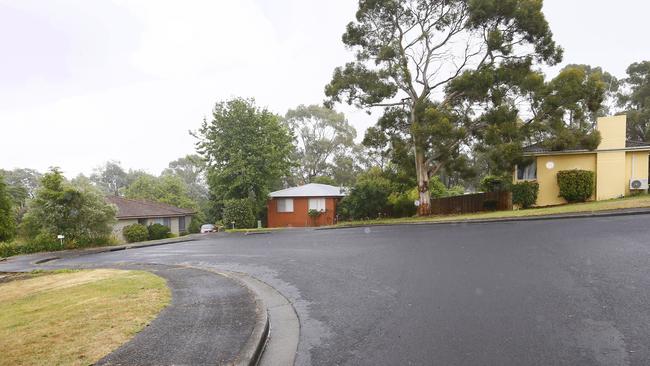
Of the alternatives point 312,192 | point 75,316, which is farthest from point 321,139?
point 75,316

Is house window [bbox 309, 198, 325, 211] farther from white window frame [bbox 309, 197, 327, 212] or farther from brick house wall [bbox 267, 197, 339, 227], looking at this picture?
brick house wall [bbox 267, 197, 339, 227]

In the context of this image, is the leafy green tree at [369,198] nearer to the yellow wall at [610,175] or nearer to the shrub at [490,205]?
Answer: the shrub at [490,205]

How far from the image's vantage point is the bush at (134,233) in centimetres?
2808

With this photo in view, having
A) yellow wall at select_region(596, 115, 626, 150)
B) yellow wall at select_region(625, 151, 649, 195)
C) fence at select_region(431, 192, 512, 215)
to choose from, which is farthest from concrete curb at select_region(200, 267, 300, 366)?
yellow wall at select_region(625, 151, 649, 195)

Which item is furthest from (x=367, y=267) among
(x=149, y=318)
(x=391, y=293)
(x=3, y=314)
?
(x=3, y=314)

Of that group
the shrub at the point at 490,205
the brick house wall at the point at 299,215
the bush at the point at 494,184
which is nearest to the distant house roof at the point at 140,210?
the brick house wall at the point at 299,215

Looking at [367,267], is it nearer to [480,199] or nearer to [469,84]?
[469,84]

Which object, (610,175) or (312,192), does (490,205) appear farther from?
(312,192)

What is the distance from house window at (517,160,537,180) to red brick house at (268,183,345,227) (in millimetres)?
12999

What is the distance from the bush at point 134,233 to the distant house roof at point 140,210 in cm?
280

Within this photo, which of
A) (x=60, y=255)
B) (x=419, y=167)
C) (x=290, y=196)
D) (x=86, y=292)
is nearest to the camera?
(x=86, y=292)

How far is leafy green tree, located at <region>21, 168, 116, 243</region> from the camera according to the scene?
71.2ft

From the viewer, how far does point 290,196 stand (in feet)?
108

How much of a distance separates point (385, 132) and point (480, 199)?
758cm
